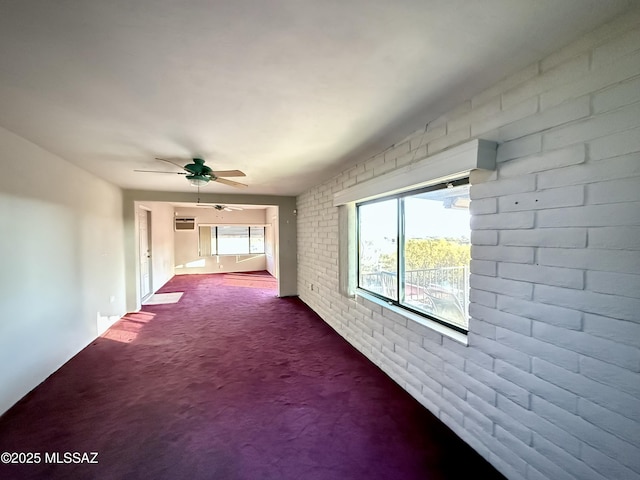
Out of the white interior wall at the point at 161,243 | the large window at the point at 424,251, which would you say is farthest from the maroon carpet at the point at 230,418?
the white interior wall at the point at 161,243

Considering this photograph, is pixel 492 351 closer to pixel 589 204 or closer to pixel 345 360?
pixel 589 204

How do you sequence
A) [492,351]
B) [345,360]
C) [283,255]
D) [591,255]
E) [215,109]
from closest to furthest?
[591,255] < [492,351] < [215,109] < [345,360] < [283,255]

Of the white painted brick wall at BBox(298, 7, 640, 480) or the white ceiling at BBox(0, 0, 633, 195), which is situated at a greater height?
the white ceiling at BBox(0, 0, 633, 195)

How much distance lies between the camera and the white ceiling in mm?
1009

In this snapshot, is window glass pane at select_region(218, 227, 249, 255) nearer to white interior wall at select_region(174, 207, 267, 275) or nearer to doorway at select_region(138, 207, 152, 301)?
white interior wall at select_region(174, 207, 267, 275)

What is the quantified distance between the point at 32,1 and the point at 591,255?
2390 mm

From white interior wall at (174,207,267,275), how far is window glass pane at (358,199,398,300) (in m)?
7.06

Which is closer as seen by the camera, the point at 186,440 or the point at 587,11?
the point at 587,11

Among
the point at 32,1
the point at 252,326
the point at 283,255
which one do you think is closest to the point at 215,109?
the point at 32,1

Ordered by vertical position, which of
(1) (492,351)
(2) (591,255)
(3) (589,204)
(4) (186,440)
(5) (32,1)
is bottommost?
(4) (186,440)

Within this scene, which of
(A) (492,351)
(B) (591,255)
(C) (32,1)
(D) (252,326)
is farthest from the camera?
(D) (252,326)

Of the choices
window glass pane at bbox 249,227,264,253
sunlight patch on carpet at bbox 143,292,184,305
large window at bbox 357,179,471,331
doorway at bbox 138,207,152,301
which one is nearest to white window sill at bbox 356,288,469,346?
large window at bbox 357,179,471,331

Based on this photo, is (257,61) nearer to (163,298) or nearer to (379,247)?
(379,247)

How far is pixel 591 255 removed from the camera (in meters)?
1.14
